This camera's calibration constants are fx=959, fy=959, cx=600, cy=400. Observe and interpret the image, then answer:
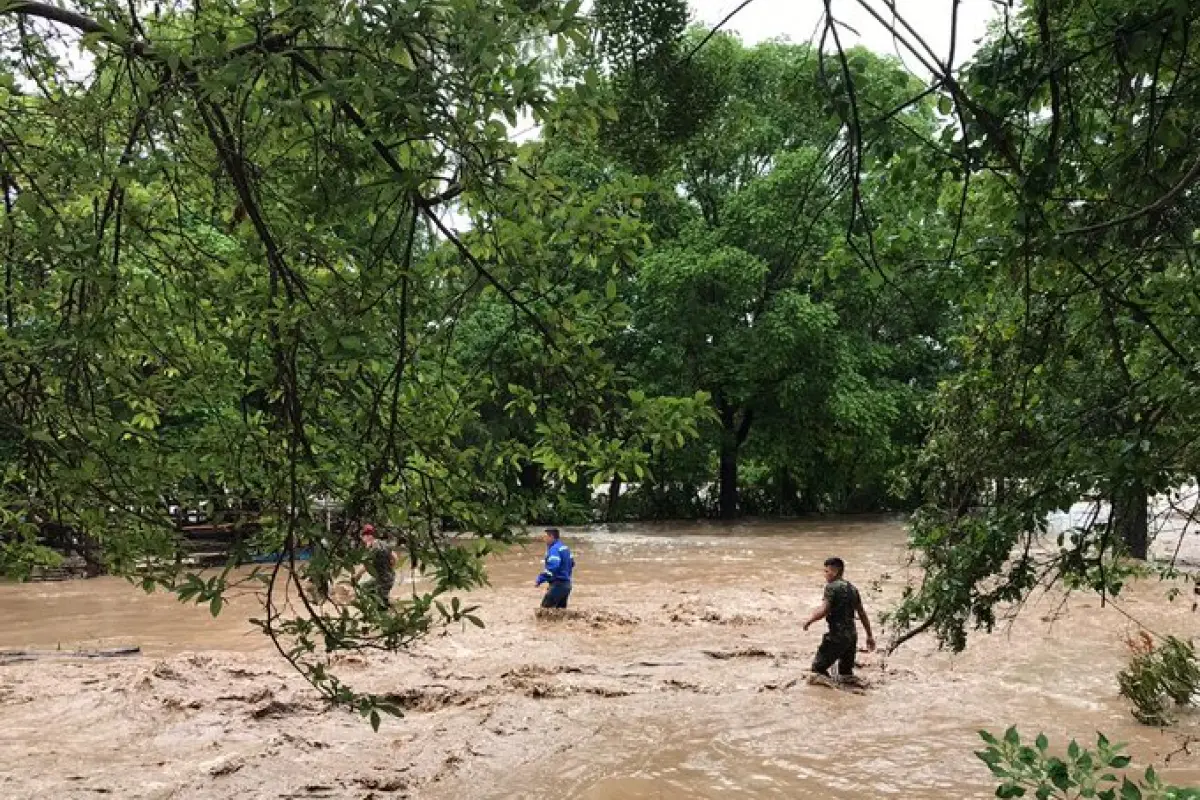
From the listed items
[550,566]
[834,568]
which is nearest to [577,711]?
[834,568]

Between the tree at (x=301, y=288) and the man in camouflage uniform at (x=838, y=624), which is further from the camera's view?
the man in camouflage uniform at (x=838, y=624)

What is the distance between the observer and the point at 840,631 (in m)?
10.7

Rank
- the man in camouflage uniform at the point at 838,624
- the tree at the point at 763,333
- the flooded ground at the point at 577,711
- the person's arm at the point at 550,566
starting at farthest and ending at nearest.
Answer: the tree at the point at 763,333, the person's arm at the point at 550,566, the man in camouflage uniform at the point at 838,624, the flooded ground at the point at 577,711

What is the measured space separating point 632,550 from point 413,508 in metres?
21.8

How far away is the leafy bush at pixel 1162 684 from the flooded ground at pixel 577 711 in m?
0.21

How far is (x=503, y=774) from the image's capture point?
8.03m

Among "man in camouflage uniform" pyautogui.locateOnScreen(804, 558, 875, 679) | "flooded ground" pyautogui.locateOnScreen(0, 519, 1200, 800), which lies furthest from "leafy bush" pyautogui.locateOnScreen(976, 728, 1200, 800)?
"man in camouflage uniform" pyautogui.locateOnScreen(804, 558, 875, 679)

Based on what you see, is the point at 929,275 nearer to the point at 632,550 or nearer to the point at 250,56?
the point at 250,56

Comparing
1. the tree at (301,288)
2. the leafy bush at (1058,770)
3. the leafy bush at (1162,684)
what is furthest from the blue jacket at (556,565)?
the leafy bush at (1058,770)

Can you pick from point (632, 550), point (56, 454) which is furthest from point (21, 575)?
point (632, 550)

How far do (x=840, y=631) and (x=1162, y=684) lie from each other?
10.2 ft

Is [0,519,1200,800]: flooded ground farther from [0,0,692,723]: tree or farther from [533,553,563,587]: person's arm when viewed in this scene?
[0,0,692,723]: tree

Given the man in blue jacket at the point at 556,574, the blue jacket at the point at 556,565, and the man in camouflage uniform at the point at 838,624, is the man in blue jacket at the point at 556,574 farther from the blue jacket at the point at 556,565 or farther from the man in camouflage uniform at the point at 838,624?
the man in camouflage uniform at the point at 838,624

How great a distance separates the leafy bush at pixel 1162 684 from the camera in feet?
29.3
